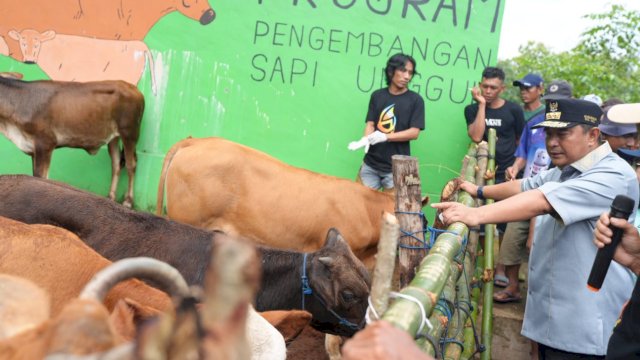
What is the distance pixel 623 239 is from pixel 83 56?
7017 mm

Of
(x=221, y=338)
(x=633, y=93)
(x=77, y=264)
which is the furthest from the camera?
(x=633, y=93)

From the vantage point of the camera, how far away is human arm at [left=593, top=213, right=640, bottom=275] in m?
2.65

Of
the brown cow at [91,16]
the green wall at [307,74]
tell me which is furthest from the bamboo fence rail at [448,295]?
the brown cow at [91,16]

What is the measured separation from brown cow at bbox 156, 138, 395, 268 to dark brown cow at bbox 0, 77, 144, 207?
1.92 m

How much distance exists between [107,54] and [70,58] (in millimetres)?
472

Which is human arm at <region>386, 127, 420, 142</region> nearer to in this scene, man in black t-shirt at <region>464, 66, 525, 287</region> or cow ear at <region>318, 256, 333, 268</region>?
man in black t-shirt at <region>464, 66, 525, 287</region>

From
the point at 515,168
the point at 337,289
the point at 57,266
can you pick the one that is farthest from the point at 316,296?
the point at 515,168

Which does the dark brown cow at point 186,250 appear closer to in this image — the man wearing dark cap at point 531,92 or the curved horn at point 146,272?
the curved horn at point 146,272

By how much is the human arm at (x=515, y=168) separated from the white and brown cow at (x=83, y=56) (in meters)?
4.34

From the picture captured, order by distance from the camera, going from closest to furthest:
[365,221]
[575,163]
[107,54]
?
1. [575,163]
2. [365,221]
3. [107,54]

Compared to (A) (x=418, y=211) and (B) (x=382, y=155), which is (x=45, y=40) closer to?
(B) (x=382, y=155)

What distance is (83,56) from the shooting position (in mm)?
8109

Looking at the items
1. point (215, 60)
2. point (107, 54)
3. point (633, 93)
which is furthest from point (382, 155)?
point (633, 93)

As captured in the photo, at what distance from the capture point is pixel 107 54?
808 centimetres
